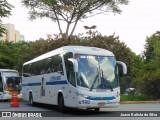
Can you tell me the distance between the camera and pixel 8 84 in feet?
118

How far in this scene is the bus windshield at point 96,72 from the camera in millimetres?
18312

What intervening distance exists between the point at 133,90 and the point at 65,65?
61.9 ft

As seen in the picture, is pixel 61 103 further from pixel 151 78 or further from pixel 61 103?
pixel 151 78

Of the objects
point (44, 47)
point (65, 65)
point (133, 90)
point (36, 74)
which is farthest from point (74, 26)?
point (65, 65)

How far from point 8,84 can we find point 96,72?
1890 centimetres

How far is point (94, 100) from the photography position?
18.0 metres

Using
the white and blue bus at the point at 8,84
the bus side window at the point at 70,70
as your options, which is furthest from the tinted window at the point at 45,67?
the white and blue bus at the point at 8,84

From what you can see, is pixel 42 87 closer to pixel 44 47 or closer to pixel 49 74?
pixel 49 74

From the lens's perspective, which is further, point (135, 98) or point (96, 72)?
point (135, 98)

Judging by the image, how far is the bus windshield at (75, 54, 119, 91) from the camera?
18312mm

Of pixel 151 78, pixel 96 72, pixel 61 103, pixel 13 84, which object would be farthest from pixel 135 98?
pixel 96 72

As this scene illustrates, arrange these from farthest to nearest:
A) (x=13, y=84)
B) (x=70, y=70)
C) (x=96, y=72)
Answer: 1. (x=13, y=84)
2. (x=70, y=70)
3. (x=96, y=72)

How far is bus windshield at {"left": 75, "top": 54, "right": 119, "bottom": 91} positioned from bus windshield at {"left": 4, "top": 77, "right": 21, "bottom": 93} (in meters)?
18.3

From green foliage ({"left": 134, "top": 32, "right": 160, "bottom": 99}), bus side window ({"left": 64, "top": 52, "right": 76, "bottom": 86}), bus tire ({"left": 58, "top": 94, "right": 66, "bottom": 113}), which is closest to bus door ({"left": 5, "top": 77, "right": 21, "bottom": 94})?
green foliage ({"left": 134, "top": 32, "right": 160, "bottom": 99})
